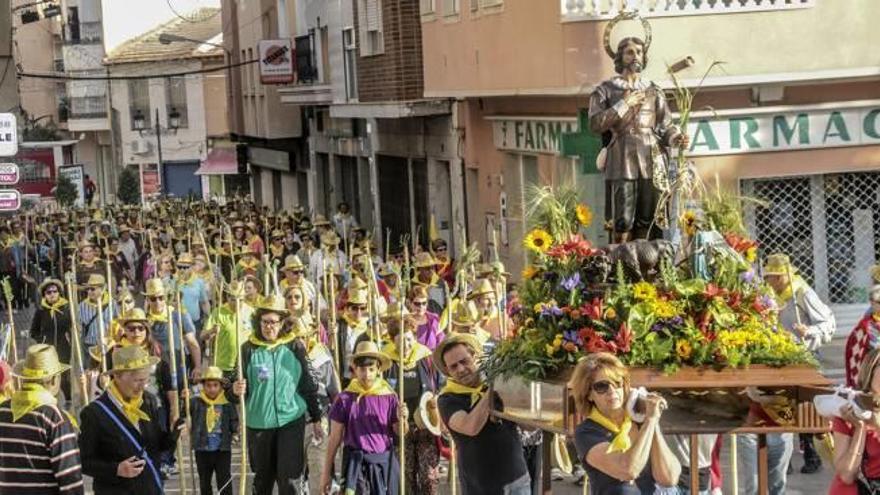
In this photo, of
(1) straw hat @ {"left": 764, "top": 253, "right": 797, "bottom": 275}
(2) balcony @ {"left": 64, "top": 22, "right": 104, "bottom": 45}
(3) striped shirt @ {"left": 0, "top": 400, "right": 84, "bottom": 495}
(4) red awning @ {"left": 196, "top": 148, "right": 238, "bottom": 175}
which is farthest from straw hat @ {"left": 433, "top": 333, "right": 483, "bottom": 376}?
(2) balcony @ {"left": 64, "top": 22, "right": 104, "bottom": 45}

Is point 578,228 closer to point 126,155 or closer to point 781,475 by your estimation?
point 781,475

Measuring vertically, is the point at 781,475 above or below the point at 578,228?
below

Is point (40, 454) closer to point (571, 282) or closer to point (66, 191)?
point (571, 282)

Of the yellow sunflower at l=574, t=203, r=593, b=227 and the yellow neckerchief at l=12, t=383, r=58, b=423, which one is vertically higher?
the yellow sunflower at l=574, t=203, r=593, b=227

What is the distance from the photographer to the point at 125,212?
49.8 meters

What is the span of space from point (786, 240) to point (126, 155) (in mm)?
61006

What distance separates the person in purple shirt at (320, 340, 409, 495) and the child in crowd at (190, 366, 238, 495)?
1408mm

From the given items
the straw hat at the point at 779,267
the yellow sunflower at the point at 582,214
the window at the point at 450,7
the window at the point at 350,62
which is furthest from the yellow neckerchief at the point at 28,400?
the window at the point at 350,62

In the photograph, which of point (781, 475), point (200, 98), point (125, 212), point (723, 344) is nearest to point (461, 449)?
point (723, 344)

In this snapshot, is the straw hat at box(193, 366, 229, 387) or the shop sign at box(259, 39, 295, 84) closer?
the straw hat at box(193, 366, 229, 387)

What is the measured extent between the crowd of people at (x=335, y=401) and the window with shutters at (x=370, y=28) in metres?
13.2

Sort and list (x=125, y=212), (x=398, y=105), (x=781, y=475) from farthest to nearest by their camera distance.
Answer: (x=125, y=212) < (x=398, y=105) < (x=781, y=475)

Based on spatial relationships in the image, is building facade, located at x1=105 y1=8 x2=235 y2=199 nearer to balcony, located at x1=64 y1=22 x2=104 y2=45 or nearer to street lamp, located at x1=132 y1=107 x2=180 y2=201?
street lamp, located at x1=132 y1=107 x2=180 y2=201

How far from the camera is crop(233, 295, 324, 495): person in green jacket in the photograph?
12.6m
